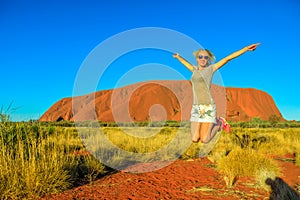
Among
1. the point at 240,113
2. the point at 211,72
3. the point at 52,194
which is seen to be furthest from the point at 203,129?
the point at 240,113

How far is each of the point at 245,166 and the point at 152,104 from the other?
79.2 metres

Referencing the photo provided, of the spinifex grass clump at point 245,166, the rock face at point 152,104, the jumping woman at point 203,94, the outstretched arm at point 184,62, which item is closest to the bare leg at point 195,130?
the jumping woman at point 203,94

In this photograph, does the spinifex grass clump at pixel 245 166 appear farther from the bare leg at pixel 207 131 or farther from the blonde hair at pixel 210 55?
the blonde hair at pixel 210 55

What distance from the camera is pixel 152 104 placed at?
85.4 m

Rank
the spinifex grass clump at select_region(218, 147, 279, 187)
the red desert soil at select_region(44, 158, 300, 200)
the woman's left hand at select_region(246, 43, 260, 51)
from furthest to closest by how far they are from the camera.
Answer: the spinifex grass clump at select_region(218, 147, 279, 187) < the woman's left hand at select_region(246, 43, 260, 51) < the red desert soil at select_region(44, 158, 300, 200)

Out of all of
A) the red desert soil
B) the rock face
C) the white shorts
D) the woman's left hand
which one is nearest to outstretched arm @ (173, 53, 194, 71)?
the white shorts

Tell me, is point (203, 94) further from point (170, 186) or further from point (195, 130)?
point (170, 186)

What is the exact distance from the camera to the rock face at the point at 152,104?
224 feet

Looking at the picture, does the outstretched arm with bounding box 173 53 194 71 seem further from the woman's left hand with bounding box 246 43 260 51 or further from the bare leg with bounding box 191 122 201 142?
the woman's left hand with bounding box 246 43 260 51

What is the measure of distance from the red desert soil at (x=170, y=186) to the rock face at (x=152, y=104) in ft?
179

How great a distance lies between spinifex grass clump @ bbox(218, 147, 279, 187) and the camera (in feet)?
18.9

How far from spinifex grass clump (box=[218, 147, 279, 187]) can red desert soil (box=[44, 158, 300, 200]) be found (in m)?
0.18

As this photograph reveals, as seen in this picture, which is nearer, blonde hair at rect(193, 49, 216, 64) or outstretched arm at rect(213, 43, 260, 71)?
outstretched arm at rect(213, 43, 260, 71)

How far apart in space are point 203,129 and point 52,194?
11.0 feet
